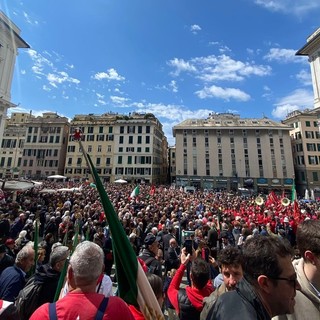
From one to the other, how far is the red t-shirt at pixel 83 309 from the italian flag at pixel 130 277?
0.30 metres

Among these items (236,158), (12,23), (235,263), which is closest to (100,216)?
(235,263)

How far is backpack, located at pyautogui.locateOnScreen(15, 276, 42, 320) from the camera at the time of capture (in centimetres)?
255

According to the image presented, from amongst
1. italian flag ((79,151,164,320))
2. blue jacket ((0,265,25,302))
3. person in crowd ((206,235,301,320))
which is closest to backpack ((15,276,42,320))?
blue jacket ((0,265,25,302))

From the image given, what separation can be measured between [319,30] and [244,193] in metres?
29.4

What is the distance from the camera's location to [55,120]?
192 feet

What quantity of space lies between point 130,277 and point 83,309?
0.48 m

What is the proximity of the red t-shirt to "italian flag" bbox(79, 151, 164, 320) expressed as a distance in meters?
0.30

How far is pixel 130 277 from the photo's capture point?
1.90 m

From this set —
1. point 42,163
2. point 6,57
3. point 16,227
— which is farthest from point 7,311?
point 42,163

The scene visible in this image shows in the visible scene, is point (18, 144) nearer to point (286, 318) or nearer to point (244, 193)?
point (244, 193)

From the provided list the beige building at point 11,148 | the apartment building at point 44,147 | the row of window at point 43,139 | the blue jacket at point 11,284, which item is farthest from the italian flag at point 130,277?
the beige building at point 11,148

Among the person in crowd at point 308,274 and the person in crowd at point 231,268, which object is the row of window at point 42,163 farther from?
the person in crowd at point 308,274

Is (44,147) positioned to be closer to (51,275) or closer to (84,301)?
(51,275)

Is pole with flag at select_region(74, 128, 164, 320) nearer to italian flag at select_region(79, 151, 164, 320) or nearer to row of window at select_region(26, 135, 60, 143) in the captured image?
italian flag at select_region(79, 151, 164, 320)
